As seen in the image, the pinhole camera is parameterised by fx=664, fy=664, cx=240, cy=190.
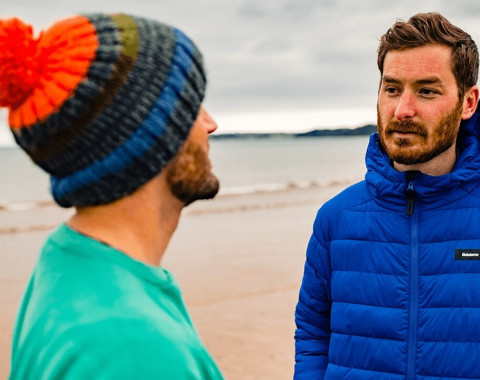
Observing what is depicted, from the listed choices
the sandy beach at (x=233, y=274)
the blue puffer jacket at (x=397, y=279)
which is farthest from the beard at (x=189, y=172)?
the sandy beach at (x=233, y=274)

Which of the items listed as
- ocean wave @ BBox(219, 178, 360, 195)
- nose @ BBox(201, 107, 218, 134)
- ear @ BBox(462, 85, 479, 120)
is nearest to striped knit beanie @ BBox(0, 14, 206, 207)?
nose @ BBox(201, 107, 218, 134)

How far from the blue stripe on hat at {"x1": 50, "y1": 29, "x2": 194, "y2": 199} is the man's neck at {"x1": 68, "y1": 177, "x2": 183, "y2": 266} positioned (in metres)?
0.07

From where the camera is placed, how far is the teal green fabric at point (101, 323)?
1.21 metres

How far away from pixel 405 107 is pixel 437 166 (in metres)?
0.29

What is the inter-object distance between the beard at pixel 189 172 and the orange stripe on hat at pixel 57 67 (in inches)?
11.9

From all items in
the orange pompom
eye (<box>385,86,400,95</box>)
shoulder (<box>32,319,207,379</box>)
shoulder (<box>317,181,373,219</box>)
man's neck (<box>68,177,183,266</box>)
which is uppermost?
the orange pompom

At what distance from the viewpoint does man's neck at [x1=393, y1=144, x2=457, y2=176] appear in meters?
2.75

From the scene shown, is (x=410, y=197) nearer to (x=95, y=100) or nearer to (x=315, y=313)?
(x=315, y=313)

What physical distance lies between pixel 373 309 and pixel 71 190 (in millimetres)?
1499

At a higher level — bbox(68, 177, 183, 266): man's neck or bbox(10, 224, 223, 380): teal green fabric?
bbox(68, 177, 183, 266): man's neck

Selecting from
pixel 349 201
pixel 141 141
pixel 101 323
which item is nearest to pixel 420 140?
pixel 349 201

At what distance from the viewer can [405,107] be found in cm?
269

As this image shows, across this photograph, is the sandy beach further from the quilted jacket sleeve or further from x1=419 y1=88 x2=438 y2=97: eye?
x1=419 y1=88 x2=438 y2=97: eye

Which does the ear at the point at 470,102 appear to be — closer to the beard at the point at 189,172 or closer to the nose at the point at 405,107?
the nose at the point at 405,107
